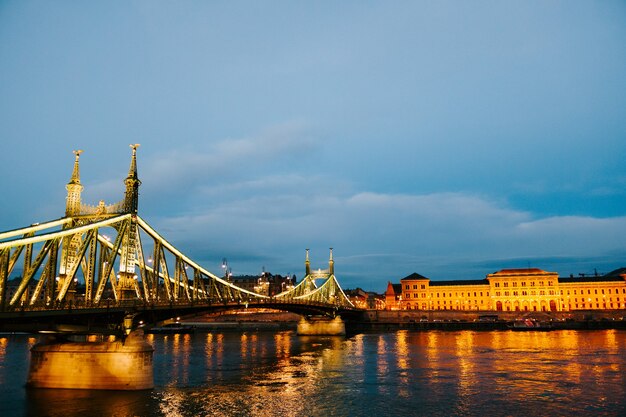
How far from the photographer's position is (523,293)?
543ft

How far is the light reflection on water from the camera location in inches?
1281

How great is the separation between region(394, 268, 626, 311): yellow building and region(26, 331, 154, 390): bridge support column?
471 feet

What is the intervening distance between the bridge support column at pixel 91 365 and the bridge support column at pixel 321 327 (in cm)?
7508

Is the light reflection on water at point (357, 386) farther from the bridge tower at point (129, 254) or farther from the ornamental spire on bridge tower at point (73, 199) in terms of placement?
the ornamental spire on bridge tower at point (73, 199)

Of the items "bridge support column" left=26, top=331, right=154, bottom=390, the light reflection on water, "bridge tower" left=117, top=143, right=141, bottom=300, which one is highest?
"bridge tower" left=117, top=143, right=141, bottom=300

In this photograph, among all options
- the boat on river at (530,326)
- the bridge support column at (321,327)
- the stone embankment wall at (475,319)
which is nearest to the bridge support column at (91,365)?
the bridge support column at (321,327)

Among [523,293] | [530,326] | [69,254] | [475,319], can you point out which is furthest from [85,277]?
[523,293]

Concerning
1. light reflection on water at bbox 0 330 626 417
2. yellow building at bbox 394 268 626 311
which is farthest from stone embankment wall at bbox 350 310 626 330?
light reflection on water at bbox 0 330 626 417

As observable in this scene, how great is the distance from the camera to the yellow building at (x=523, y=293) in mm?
159875

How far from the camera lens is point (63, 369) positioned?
36312 mm

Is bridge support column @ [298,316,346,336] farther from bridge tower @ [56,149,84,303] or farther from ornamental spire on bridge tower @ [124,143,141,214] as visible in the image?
bridge tower @ [56,149,84,303]

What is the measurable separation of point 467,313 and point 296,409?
122 m

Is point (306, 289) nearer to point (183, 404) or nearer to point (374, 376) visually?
point (374, 376)

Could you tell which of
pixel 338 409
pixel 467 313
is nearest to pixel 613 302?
pixel 467 313
